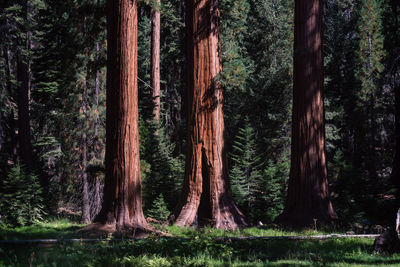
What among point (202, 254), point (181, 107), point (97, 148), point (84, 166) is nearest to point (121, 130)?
point (202, 254)

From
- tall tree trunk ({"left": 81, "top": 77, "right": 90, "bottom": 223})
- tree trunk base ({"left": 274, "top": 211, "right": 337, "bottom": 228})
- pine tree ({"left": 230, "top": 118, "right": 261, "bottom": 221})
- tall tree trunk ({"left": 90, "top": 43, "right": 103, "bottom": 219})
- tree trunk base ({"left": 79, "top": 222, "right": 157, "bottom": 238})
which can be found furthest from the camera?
pine tree ({"left": 230, "top": 118, "right": 261, "bottom": 221})

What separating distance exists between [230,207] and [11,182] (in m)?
6.38

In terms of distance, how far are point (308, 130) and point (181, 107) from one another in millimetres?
24643

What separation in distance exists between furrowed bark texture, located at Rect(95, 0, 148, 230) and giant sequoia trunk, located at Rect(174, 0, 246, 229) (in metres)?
1.38

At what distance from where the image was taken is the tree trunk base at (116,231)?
8270 mm

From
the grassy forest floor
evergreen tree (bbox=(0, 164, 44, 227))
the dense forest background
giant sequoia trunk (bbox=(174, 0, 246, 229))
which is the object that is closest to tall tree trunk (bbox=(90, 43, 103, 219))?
the dense forest background

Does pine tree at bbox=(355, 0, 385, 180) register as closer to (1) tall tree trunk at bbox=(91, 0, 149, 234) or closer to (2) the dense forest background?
(2) the dense forest background

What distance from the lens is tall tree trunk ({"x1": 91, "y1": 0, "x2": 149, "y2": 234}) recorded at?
351 inches

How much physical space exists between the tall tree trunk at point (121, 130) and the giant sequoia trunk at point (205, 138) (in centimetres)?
139

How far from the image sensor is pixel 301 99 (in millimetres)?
9719

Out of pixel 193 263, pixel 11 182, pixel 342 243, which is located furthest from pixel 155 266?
pixel 11 182

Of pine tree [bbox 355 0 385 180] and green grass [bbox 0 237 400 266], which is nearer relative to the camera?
green grass [bbox 0 237 400 266]

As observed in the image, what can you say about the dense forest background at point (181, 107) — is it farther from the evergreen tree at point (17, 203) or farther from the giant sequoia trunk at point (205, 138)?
the giant sequoia trunk at point (205, 138)

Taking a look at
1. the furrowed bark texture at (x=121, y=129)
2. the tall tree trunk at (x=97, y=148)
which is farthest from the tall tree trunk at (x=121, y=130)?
the tall tree trunk at (x=97, y=148)
